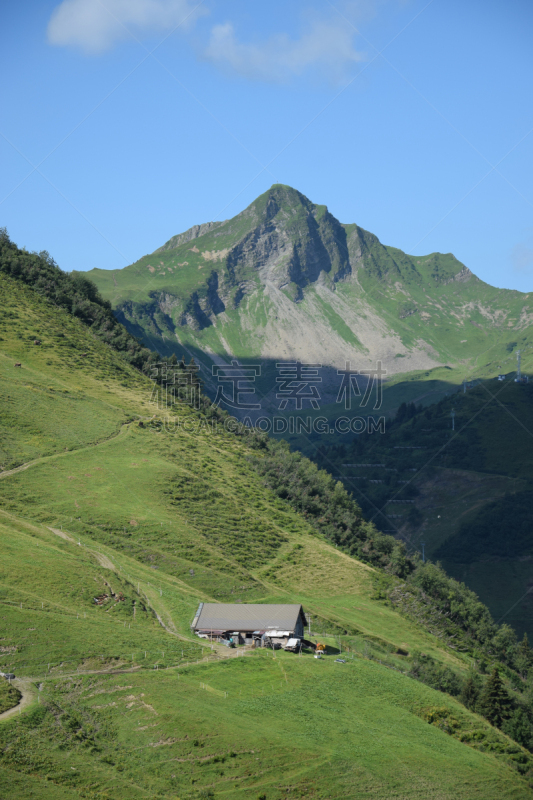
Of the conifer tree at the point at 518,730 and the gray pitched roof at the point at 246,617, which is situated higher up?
the gray pitched roof at the point at 246,617

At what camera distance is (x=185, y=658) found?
49.8 metres

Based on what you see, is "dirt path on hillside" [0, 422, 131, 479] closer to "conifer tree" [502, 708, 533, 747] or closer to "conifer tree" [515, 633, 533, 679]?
"conifer tree" [502, 708, 533, 747]

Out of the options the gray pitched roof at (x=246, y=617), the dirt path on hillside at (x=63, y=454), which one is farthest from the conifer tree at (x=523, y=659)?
the dirt path on hillside at (x=63, y=454)

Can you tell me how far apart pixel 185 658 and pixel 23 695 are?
41.4 feet

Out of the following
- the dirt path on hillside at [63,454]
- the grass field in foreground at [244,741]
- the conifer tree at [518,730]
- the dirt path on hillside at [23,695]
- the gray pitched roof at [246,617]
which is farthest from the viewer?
the dirt path on hillside at [63,454]

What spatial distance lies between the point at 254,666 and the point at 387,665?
17693 millimetres

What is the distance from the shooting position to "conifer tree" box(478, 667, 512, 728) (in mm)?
59325

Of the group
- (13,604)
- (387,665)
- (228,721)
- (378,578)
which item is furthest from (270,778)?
(378,578)

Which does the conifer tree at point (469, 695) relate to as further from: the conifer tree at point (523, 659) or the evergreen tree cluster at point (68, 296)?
the evergreen tree cluster at point (68, 296)

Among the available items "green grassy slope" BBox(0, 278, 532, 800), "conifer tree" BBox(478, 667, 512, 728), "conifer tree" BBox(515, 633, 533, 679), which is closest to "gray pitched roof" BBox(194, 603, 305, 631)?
"green grassy slope" BBox(0, 278, 532, 800)

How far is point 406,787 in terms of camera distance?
134 feet

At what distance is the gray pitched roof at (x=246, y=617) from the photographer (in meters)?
58.4

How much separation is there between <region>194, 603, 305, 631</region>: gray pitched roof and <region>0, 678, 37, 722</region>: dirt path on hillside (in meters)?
18.5

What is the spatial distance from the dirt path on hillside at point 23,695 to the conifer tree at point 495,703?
1471 inches
